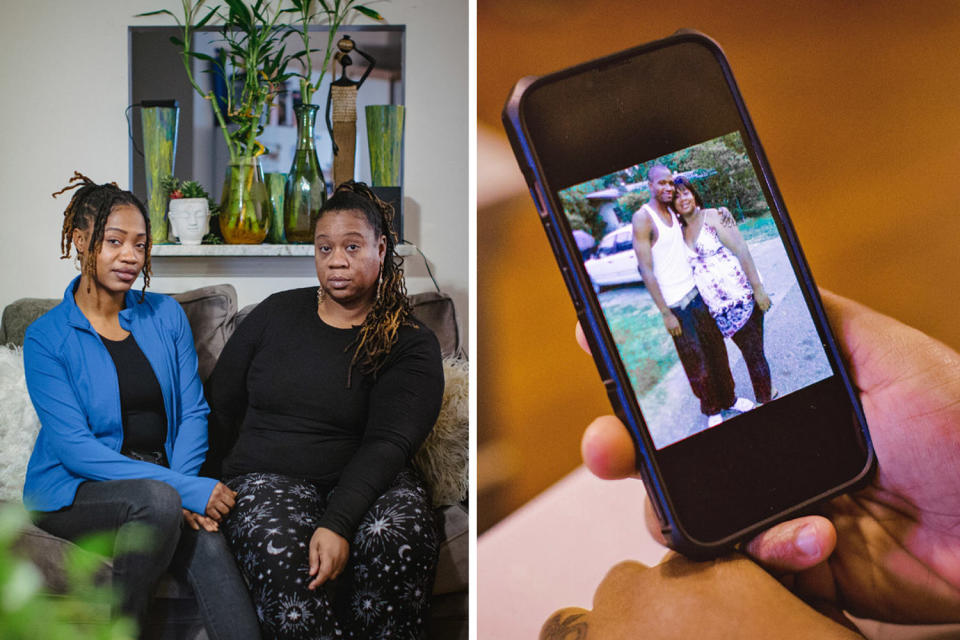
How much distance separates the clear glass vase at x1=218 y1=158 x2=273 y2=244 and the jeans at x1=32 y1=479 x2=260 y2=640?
1.99 feet

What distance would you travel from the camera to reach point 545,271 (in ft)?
2.54

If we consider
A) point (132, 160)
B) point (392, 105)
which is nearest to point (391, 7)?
point (392, 105)

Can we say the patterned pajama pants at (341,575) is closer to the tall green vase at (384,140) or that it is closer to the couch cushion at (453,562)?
the couch cushion at (453,562)

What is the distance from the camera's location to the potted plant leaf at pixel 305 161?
1.55 meters

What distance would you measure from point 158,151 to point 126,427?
0.64 meters

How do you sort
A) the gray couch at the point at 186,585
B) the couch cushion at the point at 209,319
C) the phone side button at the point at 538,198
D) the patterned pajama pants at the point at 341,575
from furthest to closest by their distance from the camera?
the couch cushion at the point at 209,319, the gray couch at the point at 186,585, the patterned pajama pants at the point at 341,575, the phone side button at the point at 538,198

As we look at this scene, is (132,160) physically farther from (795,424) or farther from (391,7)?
(795,424)

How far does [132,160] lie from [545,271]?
Result: 123cm

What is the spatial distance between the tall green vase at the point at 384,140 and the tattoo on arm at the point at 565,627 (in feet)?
3.46

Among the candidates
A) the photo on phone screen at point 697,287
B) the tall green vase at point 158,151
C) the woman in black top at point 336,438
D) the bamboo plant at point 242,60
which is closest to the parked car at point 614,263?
the photo on phone screen at point 697,287

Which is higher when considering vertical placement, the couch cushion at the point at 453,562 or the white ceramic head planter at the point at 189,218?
the white ceramic head planter at the point at 189,218

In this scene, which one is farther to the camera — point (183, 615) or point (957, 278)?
point (183, 615)

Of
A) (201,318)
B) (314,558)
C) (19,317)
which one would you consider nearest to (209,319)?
(201,318)

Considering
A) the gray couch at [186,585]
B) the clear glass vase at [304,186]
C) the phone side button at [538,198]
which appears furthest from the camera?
the clear glass vase at [304,186]
